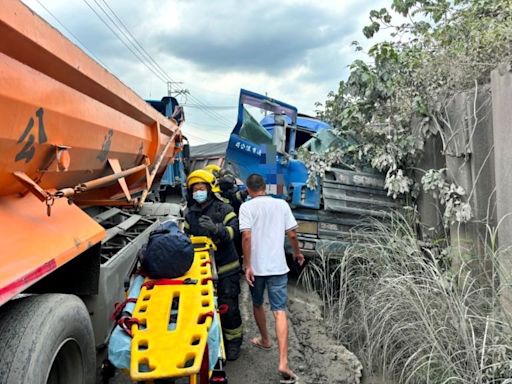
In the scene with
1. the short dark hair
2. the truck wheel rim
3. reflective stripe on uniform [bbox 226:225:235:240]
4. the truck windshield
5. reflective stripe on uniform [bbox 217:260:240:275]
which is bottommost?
the truck wheel rim

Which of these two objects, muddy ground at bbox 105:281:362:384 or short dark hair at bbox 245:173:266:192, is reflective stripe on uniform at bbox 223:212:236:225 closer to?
short dark hair at bbox 245:173:266:192

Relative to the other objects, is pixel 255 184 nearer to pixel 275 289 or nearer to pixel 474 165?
pixel 275 289

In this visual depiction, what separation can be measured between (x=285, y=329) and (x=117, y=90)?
215 centimetres

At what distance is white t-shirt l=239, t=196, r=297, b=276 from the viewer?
148 inches

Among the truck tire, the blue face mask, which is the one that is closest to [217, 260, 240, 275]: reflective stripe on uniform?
the blue face mask

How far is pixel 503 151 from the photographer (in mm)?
3396

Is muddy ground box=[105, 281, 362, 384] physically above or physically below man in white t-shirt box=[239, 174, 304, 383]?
below

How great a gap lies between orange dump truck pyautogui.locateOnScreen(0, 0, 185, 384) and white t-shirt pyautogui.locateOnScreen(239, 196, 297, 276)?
1.06m

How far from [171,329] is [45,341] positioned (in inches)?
28.3

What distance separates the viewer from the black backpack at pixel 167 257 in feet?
9.57

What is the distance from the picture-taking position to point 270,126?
6992 mm

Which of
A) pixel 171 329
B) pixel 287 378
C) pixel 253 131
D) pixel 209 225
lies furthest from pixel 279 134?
pixel 171 329

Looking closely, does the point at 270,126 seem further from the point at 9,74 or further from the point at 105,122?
the point at 9,74

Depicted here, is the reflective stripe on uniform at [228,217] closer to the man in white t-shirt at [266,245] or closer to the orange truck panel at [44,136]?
the man in white t-shirt at [266,245]
